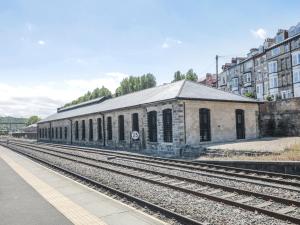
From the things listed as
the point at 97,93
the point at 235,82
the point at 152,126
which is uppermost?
the point at 97,93

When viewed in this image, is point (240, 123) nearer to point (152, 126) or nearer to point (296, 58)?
point (152, 126)

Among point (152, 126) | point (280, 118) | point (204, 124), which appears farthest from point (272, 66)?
point (152, 126)

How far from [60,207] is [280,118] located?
21.9 metres

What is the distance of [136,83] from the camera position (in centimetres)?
7838

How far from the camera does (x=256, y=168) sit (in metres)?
13.8

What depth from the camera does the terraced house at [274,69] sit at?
47.6m

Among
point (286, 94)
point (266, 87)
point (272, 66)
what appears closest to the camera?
point (286, 94)

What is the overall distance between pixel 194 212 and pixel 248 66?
59470 mm

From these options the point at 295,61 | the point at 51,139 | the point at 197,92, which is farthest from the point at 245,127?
the point at 51,139

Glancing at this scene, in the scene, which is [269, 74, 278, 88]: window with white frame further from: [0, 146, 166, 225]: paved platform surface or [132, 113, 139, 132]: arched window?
[0, 146, 166, 225]: paved platform surface

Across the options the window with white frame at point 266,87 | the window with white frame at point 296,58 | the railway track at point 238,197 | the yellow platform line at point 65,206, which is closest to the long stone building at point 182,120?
the railway track at point 238,197

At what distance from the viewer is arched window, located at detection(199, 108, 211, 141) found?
23.3 m

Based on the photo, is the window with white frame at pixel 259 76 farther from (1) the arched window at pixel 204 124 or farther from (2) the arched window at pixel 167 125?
(2) the arched window at pixel 167 125

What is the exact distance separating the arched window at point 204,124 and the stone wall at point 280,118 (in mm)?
6013
